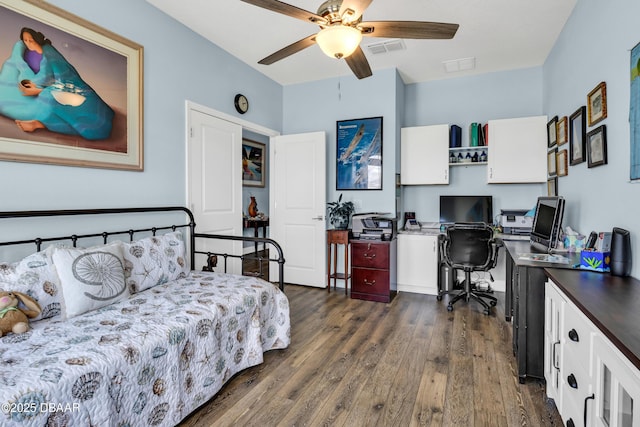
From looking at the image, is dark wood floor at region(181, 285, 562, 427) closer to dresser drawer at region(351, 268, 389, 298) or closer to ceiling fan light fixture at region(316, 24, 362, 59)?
dresser drawer at region(351, 268, 389, 298)

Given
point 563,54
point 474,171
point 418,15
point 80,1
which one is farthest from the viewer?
point 474,171

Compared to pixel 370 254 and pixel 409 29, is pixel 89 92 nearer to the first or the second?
pixel 409 29

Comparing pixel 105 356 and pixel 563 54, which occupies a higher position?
pixel 563 54

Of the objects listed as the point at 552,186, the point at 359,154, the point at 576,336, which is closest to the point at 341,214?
the point at 359,154

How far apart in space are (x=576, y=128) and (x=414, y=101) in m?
2.32

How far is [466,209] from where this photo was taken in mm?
4258

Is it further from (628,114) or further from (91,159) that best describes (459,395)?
(91,159)

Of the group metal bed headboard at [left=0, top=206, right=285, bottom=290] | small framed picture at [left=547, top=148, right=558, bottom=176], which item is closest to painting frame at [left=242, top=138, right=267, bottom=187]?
metal bed headboard at [left=0, top=206, right=285, bottom=290]

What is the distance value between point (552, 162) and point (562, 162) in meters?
0.44

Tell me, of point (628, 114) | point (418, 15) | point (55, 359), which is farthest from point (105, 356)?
point (418, 15)

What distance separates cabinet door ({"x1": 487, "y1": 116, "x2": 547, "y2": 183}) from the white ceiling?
76 centimetres

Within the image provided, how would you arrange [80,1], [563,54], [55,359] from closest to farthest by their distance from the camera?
[55,359]
[80,1]
[563,54]

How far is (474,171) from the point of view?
4.35m

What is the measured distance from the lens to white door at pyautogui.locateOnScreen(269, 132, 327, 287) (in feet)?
14.3
